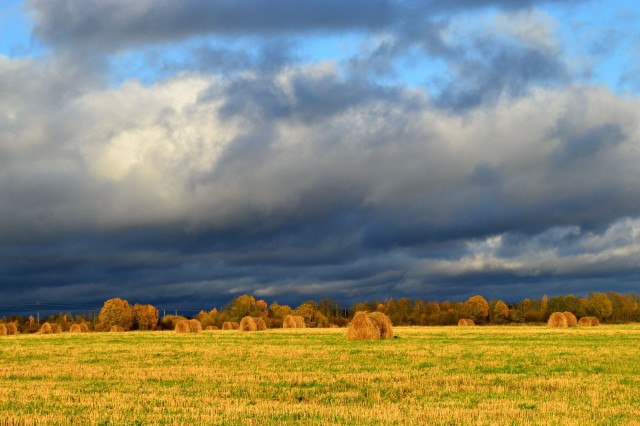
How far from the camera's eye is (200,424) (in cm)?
1448

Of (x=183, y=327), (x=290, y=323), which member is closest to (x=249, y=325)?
(x=183, y=327)

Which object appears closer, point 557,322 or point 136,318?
point 557,322

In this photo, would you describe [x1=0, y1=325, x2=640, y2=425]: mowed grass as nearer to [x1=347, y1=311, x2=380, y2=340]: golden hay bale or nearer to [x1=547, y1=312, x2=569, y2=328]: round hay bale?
[x1=347, y1=311, x2=380, y2=340]: golden hay bale

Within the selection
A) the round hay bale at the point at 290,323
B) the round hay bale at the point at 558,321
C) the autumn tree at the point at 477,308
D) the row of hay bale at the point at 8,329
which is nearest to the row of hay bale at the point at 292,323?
the round hay bale at the point at 290,323

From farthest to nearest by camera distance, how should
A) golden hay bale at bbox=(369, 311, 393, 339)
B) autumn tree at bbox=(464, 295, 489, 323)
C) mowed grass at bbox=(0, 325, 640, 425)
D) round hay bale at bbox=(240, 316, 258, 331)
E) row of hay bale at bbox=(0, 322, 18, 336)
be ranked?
autumn tree at bbox=(464, 295, 489, 323) < row of hay bale at bbox=(0, 322, 18, 336) < round hay bale at bbox=(240, 316, 258, 331) < golden hay bale at bbox=(369, 311, 393, 339) < mowed grass at bbox=(0, 325, 640, 425)

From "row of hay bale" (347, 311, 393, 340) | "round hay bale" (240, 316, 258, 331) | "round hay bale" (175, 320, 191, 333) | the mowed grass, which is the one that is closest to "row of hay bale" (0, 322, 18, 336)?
"round hay bale" (175, 320, 191, 333)

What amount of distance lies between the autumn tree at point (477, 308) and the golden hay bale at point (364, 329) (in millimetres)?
110134

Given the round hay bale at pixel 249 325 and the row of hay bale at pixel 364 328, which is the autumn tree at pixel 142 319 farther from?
the row of hay bale at pixel 364 328

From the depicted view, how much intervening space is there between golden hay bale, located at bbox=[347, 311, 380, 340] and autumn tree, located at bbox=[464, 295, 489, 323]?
110 metres

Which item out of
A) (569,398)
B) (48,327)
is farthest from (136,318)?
(569,398)

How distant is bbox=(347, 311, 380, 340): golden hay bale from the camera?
4559cm

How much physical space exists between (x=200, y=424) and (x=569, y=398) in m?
9.92

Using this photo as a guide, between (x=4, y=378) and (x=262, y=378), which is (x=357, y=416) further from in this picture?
(x=4, y=378)

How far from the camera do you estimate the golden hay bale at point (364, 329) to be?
150 feet
